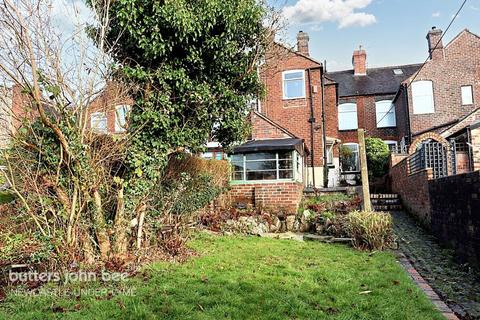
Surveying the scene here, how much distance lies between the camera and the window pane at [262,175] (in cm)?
1314

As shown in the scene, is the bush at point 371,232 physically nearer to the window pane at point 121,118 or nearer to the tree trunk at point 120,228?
the tree trunk at point 120,228

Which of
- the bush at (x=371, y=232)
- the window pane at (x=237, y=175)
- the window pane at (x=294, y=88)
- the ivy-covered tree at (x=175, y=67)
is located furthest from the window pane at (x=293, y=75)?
the bush at (x=371, y=232)

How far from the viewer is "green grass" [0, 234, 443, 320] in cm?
379

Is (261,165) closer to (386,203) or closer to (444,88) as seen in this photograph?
(386,203)

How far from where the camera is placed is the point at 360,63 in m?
27.3

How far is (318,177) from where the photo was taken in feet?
58.7

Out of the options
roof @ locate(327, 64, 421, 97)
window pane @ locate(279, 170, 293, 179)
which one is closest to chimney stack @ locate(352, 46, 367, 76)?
roof @ locate(327, 64, 421, 97)

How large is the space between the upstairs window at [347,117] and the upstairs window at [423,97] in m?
4.67

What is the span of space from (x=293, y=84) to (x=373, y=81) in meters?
11.1

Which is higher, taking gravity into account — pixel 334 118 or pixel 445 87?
pixel 445 87

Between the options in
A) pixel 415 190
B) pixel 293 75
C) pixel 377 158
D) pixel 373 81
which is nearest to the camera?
pixel 415 190

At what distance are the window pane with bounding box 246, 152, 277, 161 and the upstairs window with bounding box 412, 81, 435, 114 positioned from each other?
1299 centimetres

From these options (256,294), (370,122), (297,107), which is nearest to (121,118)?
(256,294)

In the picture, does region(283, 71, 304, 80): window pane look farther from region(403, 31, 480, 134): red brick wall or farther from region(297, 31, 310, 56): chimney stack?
region(403, 31, 480, 134): red brick wall
